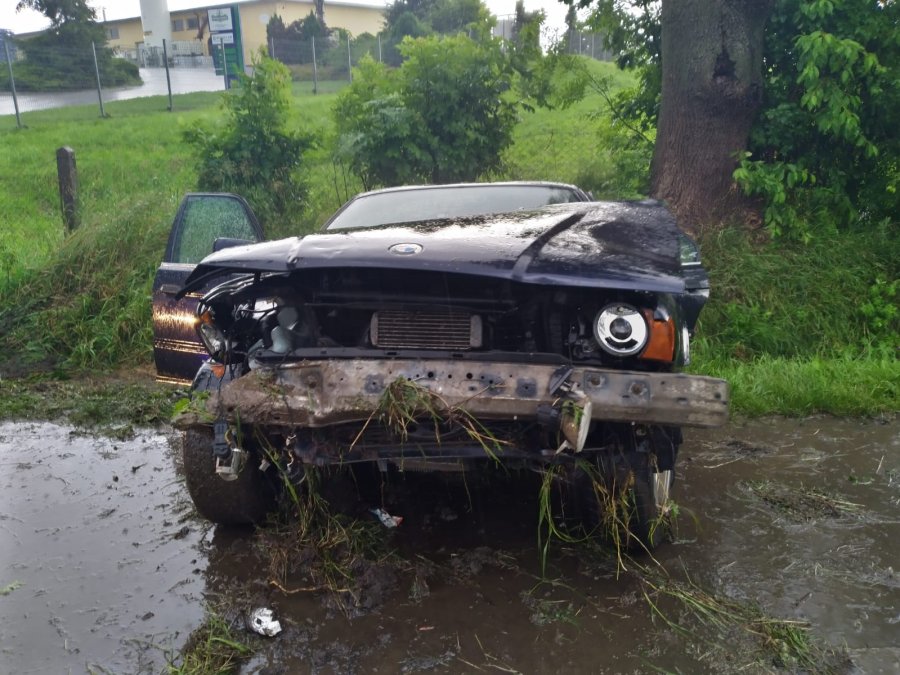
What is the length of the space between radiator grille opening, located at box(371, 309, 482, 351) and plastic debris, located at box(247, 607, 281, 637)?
1.06 meters

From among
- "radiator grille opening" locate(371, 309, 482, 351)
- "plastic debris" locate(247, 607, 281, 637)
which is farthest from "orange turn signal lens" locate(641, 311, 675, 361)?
"plastic debris" locate(247, 607, 281, 637)

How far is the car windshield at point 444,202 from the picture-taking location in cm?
467

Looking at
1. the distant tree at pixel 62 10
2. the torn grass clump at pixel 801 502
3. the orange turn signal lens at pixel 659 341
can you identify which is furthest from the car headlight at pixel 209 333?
the distant tree at pixel 62 10

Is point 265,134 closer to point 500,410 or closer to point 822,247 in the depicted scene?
point 822,247

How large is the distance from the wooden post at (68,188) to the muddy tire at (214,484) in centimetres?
544

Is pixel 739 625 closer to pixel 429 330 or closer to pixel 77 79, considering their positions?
pixel 429 330

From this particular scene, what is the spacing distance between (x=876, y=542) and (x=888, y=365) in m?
2.50

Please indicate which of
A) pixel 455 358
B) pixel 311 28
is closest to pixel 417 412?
pixel 455 358

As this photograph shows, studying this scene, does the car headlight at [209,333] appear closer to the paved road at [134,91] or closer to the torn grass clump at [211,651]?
the torn grass clump at [211,651]

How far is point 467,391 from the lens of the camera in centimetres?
276

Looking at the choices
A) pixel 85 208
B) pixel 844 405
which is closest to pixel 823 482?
pixel 844 405

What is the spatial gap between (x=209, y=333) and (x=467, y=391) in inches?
53.7

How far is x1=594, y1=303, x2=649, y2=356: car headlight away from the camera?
2.91 meters

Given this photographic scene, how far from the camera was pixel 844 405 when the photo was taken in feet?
16.7
